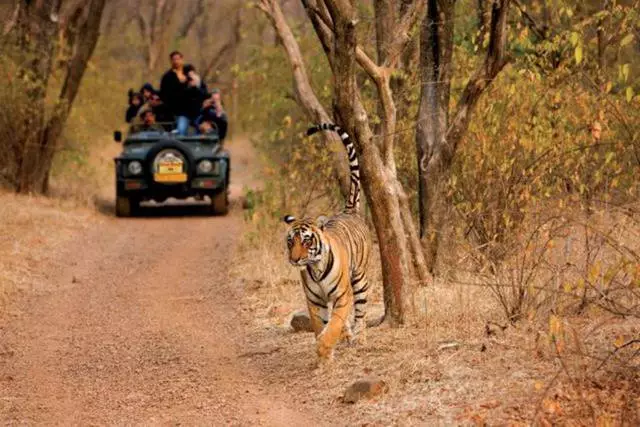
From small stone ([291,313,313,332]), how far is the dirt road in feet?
1.46

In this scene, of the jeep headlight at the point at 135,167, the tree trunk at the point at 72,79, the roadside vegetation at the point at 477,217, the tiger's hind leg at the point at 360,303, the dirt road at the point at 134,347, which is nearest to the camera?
the roadside vegetation at the point at 477,217

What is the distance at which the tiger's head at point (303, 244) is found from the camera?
848 cm

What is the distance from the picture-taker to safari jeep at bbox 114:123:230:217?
19141mm

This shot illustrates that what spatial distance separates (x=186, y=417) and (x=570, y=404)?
2365mm

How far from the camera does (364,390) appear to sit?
775cm

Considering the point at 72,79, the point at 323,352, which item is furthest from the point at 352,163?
the point at 72,79

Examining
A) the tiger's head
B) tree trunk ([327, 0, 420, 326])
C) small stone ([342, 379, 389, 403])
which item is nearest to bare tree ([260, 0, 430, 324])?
tree trunk ([327, 0, 420, 326])

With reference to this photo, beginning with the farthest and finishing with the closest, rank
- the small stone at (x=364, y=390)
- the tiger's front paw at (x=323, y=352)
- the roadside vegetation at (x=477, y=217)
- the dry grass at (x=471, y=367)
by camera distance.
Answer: the tiger's front paw at (x=323, y=352)
the small stone at (x=364, y=390)
the roadside vegetation at (x=477, y=217)
the dry grass at (x=471, y=367)

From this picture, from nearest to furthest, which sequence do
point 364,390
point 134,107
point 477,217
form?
point 364,390 → point 477,217 → point 134,107

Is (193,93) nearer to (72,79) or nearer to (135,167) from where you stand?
(135,167)

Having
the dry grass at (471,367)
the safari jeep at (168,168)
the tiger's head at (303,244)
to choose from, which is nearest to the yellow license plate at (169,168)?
the safari jeep at (168,168)

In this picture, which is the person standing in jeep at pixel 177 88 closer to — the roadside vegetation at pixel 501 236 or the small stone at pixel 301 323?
the roadside vegetation at pixel 501 236

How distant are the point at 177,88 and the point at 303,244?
1172 cm

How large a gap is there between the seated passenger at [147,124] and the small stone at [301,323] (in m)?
10.4
